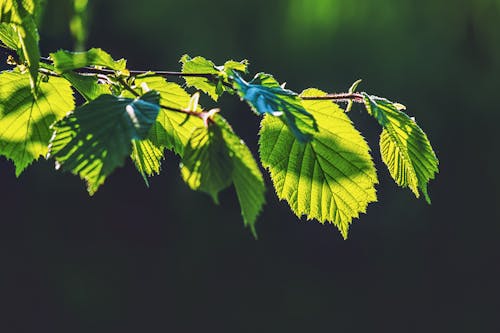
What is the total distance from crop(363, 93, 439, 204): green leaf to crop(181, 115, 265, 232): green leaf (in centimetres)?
17

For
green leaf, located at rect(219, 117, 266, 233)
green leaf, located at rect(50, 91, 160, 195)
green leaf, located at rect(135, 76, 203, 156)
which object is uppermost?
green leaf, located at rect(135, 76, 203, 156)

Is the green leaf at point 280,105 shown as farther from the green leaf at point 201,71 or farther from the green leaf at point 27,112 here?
the green leaf at point 27,112

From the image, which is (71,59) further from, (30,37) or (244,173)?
(244,173)

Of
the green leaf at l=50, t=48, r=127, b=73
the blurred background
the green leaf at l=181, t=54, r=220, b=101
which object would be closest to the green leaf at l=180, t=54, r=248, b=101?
the green leaf at l=181, t=54, r=220, b=101

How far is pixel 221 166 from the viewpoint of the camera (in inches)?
24.1

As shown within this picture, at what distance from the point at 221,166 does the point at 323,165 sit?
0.29 m

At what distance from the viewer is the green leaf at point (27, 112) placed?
85cm

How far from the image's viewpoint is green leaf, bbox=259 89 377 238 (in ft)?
2.68

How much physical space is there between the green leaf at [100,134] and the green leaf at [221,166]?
0.15 ft

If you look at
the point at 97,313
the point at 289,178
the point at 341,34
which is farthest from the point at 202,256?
the point at 289,178

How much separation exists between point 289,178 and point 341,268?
7.96 metres

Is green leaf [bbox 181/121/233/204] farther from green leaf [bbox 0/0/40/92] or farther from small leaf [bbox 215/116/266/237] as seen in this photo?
green leaf [bbox 0/0/40/92]

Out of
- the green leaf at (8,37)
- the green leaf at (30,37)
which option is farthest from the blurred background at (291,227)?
the green leaf at (30,37)

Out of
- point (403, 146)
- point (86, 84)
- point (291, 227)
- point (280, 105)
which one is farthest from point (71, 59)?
point (291, 227)
